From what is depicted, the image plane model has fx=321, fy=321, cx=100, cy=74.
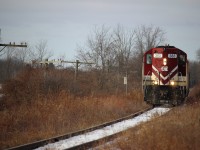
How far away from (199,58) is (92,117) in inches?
4454

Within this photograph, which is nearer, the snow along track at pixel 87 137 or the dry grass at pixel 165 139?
the dry grass at pixel 165 139

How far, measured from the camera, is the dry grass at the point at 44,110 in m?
10.1

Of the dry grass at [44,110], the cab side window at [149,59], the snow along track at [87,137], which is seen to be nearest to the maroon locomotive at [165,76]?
the cab side window at [149,59]

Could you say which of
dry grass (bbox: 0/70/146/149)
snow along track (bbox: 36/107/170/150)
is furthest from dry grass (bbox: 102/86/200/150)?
dry grass (bbox: 0/70/146/149)

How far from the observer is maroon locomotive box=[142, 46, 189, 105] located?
17.6 meters

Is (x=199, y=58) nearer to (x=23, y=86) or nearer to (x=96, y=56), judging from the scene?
(x=96, y=56)

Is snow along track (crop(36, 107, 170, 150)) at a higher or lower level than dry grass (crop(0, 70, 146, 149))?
lower

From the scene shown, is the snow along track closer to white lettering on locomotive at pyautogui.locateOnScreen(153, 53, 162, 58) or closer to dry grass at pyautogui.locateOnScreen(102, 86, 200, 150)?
dry grass at pyautogui.locateOnScreen(102, 86, 200, 150)

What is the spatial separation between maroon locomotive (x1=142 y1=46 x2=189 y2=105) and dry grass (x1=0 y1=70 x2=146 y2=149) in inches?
48.3

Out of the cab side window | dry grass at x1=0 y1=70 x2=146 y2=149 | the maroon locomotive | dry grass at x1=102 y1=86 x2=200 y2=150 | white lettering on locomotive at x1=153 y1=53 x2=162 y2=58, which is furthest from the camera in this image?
the cab side window

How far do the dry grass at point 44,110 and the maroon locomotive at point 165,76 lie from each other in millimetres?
1226

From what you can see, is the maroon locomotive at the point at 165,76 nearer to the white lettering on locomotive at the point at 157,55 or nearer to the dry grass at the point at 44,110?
the white lettering on locomotive at the point at 157,55

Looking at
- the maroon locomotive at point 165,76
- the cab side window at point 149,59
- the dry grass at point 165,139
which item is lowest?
the dry grass at point 165,139

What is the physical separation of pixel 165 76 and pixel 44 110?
757cm
